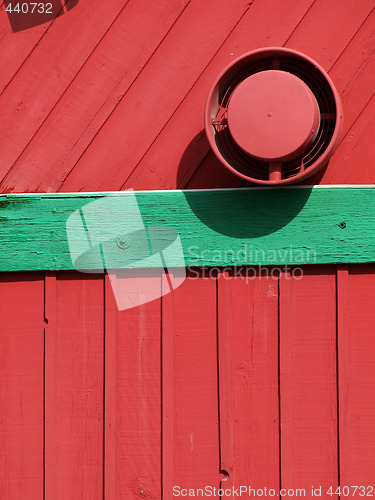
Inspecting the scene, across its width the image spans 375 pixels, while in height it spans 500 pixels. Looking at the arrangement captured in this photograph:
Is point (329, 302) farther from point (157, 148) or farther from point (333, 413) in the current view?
point (157, 148)

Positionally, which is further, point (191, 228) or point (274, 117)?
point (191, 228)

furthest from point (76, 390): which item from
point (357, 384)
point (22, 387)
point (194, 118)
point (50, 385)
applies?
point (194, 118)

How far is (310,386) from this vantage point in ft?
6.75

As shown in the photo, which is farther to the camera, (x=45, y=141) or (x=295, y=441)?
(x=45, y=141)

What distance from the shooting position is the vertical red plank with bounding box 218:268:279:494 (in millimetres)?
2064

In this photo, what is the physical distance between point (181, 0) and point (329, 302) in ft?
4.57

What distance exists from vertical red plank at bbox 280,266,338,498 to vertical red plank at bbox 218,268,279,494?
4cm

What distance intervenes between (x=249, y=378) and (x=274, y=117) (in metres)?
1.01

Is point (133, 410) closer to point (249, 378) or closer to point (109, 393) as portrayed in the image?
point (109, 393)

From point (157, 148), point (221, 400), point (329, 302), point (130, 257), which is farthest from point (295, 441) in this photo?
point (157, 148)

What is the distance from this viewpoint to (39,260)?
2107mm

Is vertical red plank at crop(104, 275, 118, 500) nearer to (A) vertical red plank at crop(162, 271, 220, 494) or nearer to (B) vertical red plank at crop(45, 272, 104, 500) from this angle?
(B) vertical red plank at crop(45, 272, 104, 500)
